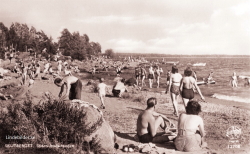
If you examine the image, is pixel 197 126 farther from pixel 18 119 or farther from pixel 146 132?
pixel 18 119

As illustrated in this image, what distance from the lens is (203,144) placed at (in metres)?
5.66

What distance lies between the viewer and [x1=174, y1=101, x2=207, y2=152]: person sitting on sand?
5.46 m

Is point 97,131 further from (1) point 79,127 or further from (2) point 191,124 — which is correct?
(2) point 191,124

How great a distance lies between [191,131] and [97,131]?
2127mm

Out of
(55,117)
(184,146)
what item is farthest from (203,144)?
(55,117)

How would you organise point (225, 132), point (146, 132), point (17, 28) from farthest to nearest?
1. point (17, 28)
2. point (225, 132)
3. point (146, 132)

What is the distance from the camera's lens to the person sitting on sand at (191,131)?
17.9 feet

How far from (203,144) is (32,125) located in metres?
3.87

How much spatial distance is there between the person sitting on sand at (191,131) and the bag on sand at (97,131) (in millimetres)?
1624

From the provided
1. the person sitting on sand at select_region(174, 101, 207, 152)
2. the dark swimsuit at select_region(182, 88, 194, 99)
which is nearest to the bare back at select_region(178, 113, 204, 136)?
the person sitting on sand at select_region(174, 101, 207, 152)

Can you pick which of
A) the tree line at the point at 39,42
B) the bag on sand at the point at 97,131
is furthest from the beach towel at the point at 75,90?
the tree line at the point at 39,42

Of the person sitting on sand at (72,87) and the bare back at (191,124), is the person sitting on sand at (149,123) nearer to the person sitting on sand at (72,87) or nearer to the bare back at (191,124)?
the bare back at (191,124)

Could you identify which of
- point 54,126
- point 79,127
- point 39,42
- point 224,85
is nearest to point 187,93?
point 79,127

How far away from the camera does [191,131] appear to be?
17.9ft
